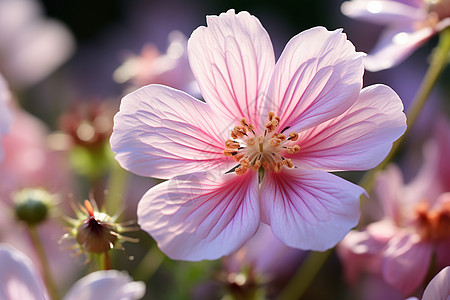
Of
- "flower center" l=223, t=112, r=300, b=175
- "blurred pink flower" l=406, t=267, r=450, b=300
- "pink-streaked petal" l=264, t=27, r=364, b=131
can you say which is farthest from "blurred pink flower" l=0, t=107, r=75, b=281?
"blurred pink flower" l=406, t=267, r=450, b=300

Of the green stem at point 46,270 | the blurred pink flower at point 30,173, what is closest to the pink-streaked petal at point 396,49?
the green stem at point 46,270

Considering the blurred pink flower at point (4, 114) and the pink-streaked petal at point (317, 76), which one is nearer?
the pink-streaked petal at point (317, 76)

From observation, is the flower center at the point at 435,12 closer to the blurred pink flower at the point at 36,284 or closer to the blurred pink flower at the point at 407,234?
the blurred pink flower at the point at 407,234

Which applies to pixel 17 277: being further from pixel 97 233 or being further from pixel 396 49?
pixel 396 49

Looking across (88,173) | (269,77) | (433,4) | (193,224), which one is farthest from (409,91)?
(193,224)

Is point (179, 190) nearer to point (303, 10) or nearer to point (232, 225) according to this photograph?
point (232, 225)

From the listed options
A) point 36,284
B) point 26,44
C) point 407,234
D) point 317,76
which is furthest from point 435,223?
point 26,44
